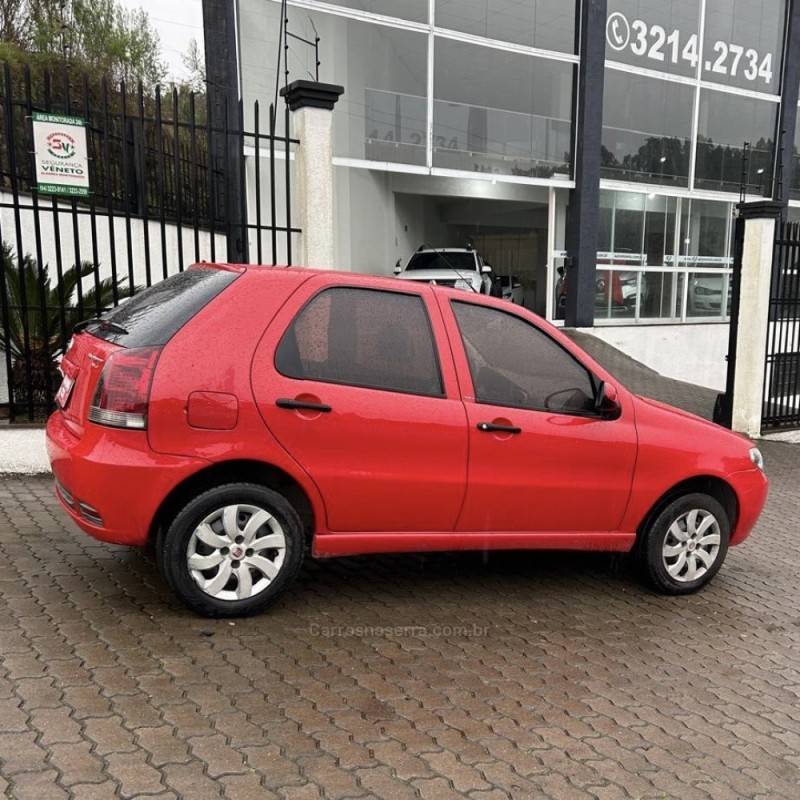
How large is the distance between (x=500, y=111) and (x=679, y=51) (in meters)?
5.40

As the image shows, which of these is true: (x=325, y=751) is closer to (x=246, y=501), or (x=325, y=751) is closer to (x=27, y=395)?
(x=246, y=501)

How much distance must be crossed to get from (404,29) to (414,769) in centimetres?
1538

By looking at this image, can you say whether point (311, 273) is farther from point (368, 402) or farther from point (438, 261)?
point (438, 261)

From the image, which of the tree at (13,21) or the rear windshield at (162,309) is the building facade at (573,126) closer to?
the tree at (13,21)

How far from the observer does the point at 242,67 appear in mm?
13688

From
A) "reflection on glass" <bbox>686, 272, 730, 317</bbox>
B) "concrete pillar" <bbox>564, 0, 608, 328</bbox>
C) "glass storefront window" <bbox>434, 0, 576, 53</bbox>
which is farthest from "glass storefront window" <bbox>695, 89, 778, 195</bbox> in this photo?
"glass storefront window" <bbox>434, 0, 576, 53</bbox>

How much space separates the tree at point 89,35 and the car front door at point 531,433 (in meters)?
15.9

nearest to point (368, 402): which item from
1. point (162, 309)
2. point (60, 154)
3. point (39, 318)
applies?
point (162, 309)

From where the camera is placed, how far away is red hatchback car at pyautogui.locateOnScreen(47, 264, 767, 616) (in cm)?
340

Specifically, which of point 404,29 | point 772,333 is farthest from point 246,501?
point 404,29

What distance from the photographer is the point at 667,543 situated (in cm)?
445

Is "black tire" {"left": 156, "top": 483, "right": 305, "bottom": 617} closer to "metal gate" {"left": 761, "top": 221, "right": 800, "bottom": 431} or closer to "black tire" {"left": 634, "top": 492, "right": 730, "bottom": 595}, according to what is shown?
"black tire" {"left": 634, "top": 492, "right": 730, "bottom": 595}

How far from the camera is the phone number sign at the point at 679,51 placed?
17594 millimetres

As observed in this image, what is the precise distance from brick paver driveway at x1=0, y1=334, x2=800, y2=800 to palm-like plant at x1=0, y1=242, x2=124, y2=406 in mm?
2106
